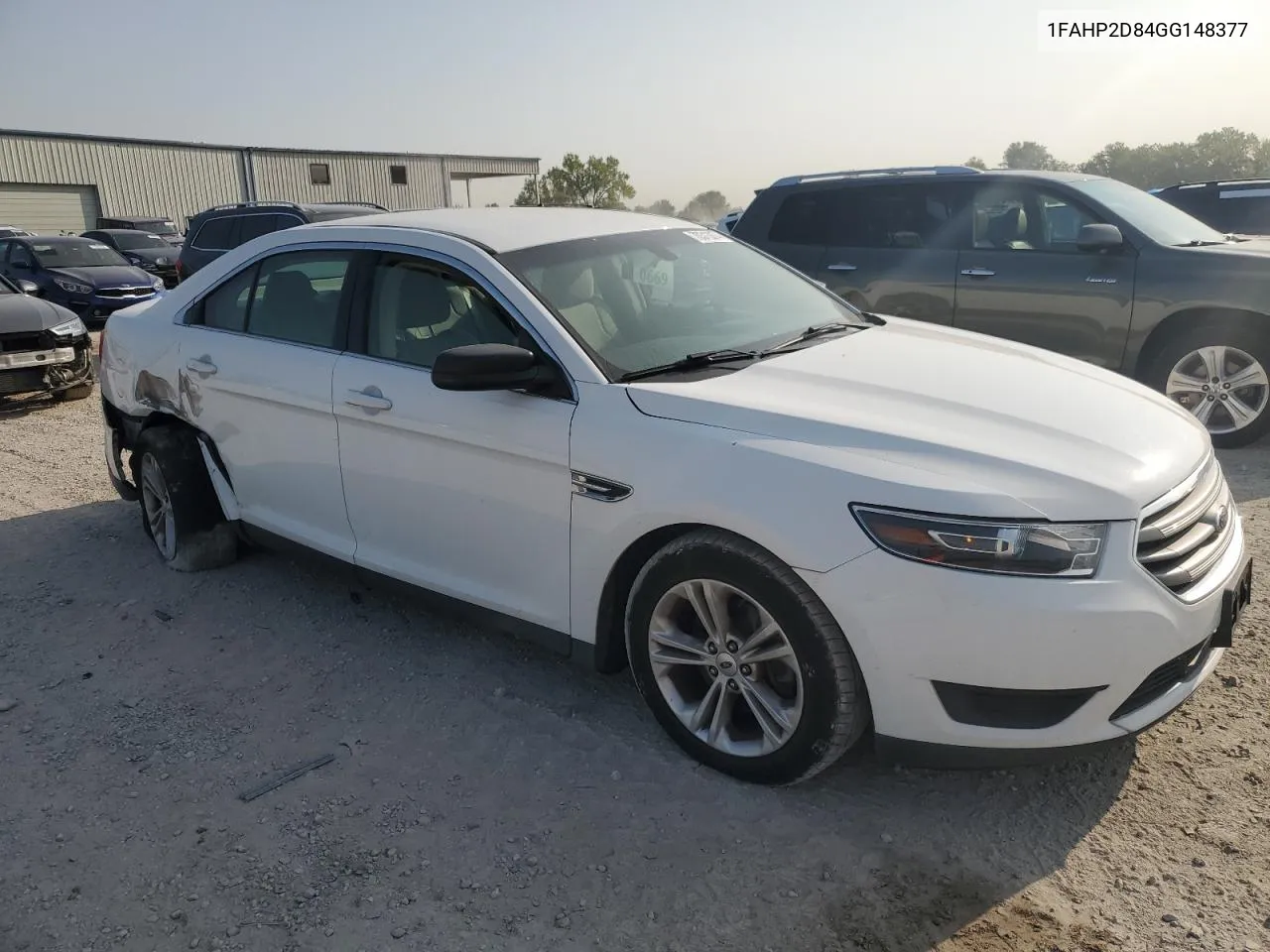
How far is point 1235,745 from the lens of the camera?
3.10m

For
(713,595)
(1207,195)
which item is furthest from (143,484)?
(1207,195)

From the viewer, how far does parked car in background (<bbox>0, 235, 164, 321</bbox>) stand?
1505 centimetres

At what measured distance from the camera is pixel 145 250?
2231cm

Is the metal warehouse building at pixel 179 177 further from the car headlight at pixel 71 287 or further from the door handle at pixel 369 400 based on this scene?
the door handle at pixel 369 400

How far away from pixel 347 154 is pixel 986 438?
46.6 metres

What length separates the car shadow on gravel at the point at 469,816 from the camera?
8.19 feet

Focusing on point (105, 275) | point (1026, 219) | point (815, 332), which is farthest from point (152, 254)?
point (815, 332)

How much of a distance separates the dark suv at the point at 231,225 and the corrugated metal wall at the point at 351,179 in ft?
107

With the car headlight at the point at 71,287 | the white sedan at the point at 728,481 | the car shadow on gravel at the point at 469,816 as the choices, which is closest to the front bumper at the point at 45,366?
the white sedan at the point at 728,481

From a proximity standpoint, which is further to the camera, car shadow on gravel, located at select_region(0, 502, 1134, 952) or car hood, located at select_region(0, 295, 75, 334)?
car hood, located at select_region(0, 295, 75, 334)

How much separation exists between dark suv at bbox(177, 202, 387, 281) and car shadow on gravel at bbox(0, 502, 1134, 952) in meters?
9.07

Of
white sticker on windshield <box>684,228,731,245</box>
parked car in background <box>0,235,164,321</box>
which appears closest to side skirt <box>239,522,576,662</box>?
white sticker on windshield <box>684,228,731,245</box>

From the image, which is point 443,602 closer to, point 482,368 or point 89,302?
point 482,368

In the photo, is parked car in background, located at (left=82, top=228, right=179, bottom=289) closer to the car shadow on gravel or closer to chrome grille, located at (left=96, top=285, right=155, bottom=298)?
chrome grille, located at (left=96, top=285, right=155, bottom=298)
